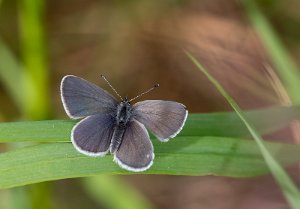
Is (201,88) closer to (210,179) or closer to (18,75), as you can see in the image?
(210,179)

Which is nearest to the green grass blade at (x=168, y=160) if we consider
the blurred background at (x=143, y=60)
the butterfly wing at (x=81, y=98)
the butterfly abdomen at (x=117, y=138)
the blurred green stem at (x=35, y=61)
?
the butterfly abdomen at (x=117, y=138)

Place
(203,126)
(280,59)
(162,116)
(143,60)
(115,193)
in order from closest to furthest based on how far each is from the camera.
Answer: (162,116), (203,126), (280,59), (115,193), (143,60)

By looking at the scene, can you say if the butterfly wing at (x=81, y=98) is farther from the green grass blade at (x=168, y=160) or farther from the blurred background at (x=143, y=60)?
the blurred background at (x=143, y=60)

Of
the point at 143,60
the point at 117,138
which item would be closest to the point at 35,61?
the point at 143,60

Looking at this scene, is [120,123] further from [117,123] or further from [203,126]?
[203,126]

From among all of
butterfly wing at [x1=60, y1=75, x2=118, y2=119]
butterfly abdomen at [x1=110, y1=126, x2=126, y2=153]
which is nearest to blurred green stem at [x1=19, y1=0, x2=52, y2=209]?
butterfly wing at [x1=60, y1=75, x2=118, y2=119]
